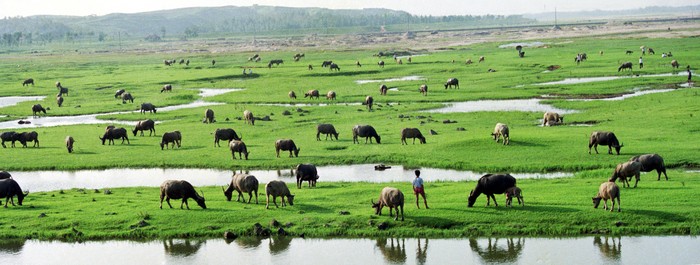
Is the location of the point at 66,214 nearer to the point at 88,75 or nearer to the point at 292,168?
the point at 292,168

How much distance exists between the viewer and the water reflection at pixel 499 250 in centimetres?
2506

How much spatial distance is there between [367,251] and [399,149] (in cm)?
1998

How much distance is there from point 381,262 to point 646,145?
74.0 ft

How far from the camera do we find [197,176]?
138 ft

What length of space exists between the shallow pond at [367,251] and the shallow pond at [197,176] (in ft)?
32.3

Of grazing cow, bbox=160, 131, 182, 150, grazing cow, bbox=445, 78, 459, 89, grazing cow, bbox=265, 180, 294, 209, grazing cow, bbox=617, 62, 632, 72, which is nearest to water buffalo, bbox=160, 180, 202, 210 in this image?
grazing cow, bbox=265, 180, 294, 209

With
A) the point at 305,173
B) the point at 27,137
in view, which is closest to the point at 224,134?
the point at 27,137

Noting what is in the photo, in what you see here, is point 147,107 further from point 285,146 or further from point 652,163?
point 652,163

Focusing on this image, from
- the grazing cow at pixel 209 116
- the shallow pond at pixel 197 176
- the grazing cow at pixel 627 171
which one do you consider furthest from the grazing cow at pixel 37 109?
the grazing cow at pixel 627 171

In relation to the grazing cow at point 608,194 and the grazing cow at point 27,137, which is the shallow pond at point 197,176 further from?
the grazing cow at point 608,194

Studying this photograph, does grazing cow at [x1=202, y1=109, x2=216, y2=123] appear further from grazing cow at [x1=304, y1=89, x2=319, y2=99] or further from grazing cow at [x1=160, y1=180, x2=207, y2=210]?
grazing cow at [x1=160, y1=180, x2=207, y2=210]

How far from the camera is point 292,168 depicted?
42.2 metres

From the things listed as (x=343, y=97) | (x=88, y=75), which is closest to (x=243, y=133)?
(x=343, y=97)

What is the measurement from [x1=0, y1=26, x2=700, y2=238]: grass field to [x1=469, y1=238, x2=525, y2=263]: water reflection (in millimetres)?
634
